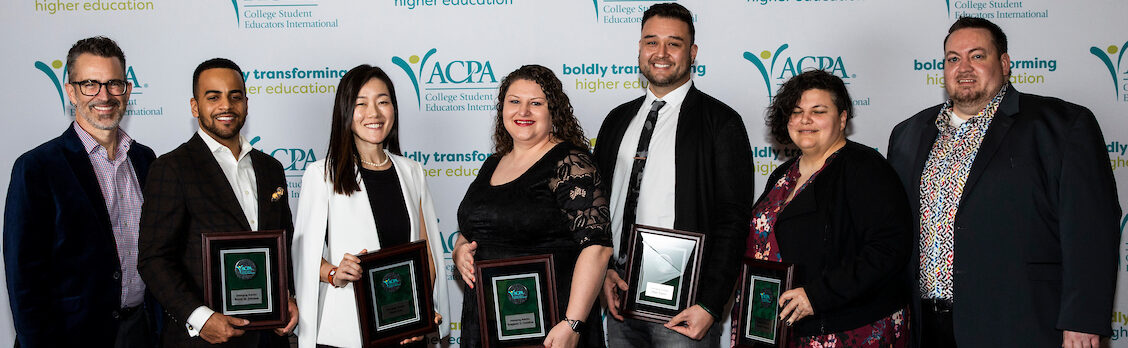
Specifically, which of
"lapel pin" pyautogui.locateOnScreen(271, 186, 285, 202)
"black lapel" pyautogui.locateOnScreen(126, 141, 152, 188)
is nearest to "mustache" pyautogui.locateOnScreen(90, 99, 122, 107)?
"black lapel" pyautogui.locateOnScreen(126, 141, 152, 188)

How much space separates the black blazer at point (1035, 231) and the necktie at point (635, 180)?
1273 mm

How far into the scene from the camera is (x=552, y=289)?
8.94ft

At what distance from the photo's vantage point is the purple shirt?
324 cm

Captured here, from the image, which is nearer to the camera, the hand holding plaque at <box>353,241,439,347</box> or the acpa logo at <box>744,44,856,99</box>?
the hand holding plaque at <box>353,241,439,347</box>

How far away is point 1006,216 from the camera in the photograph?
2.96 metres

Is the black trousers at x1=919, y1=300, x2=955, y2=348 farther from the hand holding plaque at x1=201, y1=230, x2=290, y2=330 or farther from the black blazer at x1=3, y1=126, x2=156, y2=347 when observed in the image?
the black blazer at x1=3, y1=126, x2=156, y2=347

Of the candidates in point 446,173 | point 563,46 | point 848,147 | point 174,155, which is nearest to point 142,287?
point 174,155

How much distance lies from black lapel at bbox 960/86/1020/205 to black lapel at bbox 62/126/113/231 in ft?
11.6

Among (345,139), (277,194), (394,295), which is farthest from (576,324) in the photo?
(277,194)

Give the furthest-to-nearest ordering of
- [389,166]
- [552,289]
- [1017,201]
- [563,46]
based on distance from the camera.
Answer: [563,46] → [389,166] → [1017,201] → [552,289]

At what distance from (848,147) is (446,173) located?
2.56 m

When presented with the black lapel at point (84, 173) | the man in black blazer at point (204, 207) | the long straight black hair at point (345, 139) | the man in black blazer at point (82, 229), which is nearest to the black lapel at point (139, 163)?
the man in black blazer at point (82, 229)

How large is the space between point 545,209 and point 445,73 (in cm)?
213

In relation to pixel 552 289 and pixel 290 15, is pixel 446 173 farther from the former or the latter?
pixel 552 289
